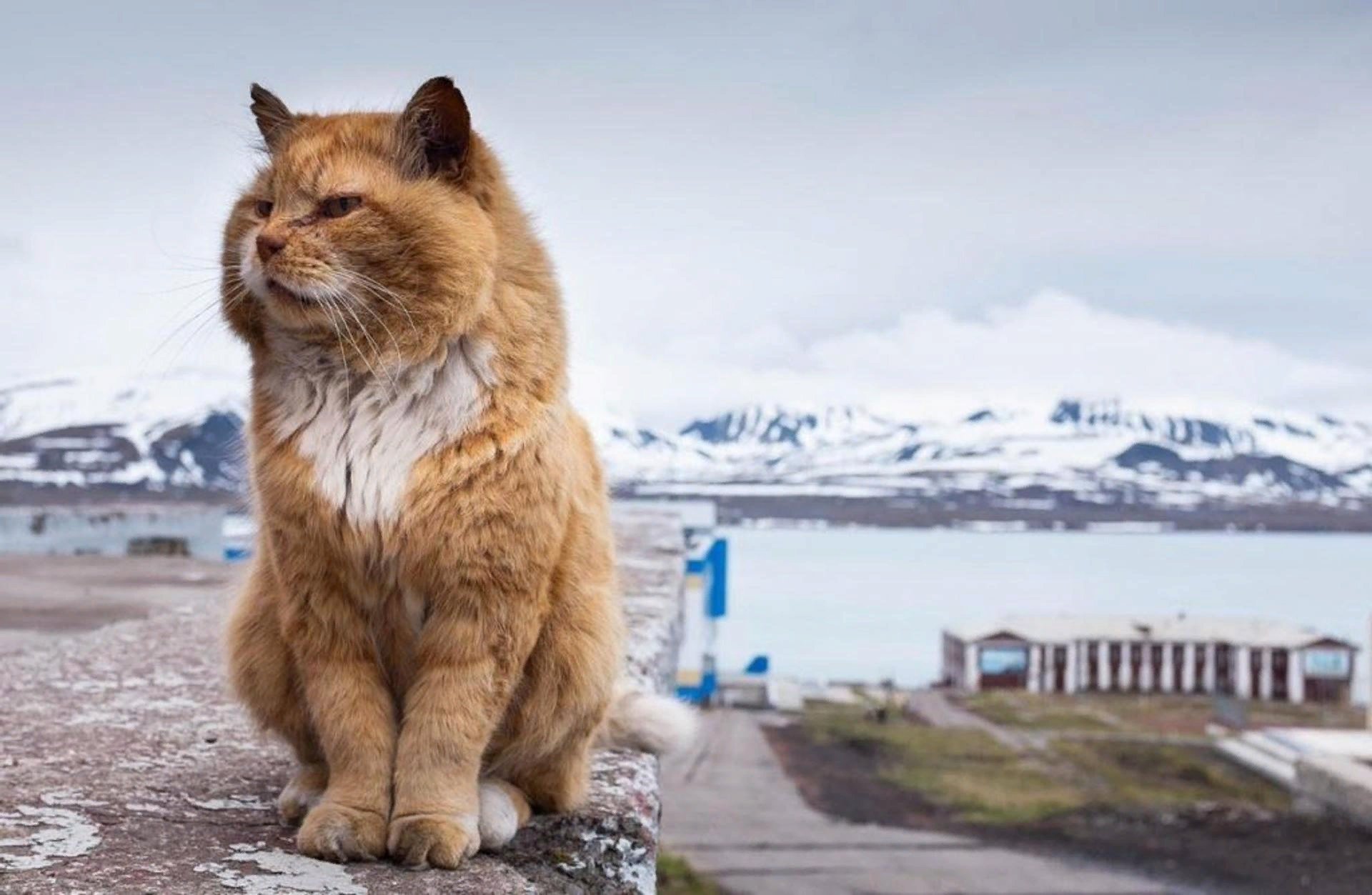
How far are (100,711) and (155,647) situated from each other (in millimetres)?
1059

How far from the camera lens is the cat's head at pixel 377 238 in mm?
1813

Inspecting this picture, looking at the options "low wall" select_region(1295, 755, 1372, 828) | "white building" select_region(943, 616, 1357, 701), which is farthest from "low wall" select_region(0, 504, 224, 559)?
"white building" select_region(943, 616, 1357, 701)

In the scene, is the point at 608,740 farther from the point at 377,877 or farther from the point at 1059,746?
the point at 1059,746

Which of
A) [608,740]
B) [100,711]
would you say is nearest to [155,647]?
[100,711]

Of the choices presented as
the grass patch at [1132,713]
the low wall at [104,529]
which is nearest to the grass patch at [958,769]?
the grass patch at [1132,713]

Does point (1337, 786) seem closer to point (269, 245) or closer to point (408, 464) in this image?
point (408, 464)

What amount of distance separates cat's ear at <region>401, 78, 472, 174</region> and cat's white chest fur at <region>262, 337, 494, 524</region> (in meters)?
0.29

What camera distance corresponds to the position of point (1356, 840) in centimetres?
1883

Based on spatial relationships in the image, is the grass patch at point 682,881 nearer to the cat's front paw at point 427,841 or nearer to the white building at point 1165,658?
the cat's front paw at point 427,841

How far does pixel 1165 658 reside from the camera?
35.7 m

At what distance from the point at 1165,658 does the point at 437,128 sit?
123 feet

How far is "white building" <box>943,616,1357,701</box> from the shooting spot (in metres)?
34.4

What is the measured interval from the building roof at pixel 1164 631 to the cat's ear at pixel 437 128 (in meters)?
36.1

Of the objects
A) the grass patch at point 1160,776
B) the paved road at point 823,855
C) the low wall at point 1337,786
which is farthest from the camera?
the grass patch at point 1160,776
